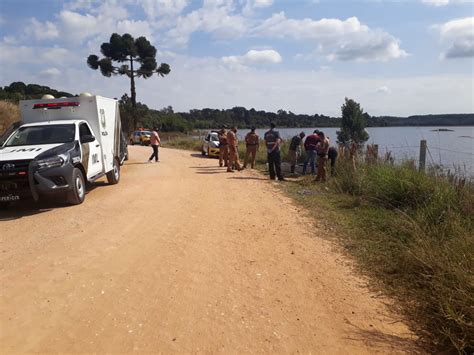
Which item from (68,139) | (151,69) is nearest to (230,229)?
(68,139)

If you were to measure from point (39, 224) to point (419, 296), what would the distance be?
6.06 metres

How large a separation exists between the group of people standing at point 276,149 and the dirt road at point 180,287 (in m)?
4.93

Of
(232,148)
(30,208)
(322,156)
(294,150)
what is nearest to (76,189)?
(30,208)

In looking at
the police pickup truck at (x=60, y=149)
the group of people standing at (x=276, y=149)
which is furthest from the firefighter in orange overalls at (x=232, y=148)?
the police pickup truck at (x=60, y=149)

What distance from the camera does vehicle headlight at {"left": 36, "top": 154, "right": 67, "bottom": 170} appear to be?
763 cm

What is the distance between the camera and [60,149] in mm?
8180

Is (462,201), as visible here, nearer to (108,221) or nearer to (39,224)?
(108,221)

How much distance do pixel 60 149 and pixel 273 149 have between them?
6472 mm

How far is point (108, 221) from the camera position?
22.9 feet

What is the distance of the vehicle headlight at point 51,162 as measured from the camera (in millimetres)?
7629

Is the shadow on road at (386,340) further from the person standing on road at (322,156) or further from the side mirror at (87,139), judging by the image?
the person standing on road at (322,156)

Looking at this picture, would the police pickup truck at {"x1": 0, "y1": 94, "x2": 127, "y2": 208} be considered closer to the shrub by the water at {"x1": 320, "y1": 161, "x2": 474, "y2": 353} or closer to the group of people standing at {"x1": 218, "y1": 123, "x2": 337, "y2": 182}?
the group of people standing at {"x1": 218, "y1": 123, "x2": 337, "y2": 182}

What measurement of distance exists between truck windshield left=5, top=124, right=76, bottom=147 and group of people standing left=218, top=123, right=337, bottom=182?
6.00m

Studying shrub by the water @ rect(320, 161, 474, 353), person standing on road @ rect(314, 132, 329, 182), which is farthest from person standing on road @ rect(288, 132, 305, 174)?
shrub by the water @ rect(320, 161, 474, 353)
